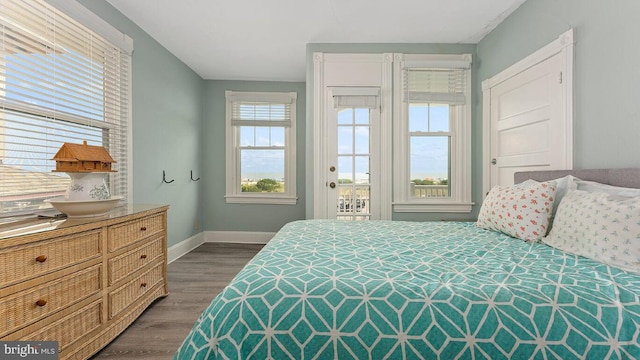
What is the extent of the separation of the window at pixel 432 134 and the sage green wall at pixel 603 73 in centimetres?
95

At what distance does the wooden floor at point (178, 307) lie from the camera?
66.2 inches

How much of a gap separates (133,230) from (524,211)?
2502 mm

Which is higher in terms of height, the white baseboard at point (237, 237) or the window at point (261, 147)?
the window at point (261, 147)

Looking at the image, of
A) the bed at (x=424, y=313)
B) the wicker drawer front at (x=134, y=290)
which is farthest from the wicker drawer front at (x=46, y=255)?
the bed at (x=424, y=313)

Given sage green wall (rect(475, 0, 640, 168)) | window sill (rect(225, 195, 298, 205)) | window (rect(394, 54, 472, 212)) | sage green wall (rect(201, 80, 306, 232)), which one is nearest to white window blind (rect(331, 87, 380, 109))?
window (rect(394, 54, 472, 212))

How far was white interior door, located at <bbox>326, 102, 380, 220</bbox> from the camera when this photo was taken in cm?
319

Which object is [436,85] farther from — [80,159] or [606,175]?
[80,159]

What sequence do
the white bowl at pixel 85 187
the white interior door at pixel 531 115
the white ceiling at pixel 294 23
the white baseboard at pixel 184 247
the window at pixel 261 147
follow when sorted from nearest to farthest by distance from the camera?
the white bowl at pixel 85 187
the white interior door at pixel 531 115
the white ceiling at pixel 294 23
the white baseboard at pixel 184 247
the window at pixel 261 147

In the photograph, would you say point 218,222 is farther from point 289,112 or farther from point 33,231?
point 33,231

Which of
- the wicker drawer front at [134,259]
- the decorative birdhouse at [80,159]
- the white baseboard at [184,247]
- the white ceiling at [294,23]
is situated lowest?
the white baseboard at [184,247]

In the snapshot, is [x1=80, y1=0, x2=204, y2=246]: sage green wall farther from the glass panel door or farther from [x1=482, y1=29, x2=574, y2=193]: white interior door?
[x1=482, y1=29, x2=574, y2=193]: white interior door

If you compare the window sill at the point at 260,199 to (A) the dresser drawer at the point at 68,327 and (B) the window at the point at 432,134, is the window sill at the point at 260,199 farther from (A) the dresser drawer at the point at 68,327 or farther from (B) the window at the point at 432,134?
(A) the dresser drawer at the point at 68,327

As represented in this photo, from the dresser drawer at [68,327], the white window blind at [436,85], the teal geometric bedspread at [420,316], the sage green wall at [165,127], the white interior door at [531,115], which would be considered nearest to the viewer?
the teal geometric bedspread at [420,316]

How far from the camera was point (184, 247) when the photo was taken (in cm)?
369
